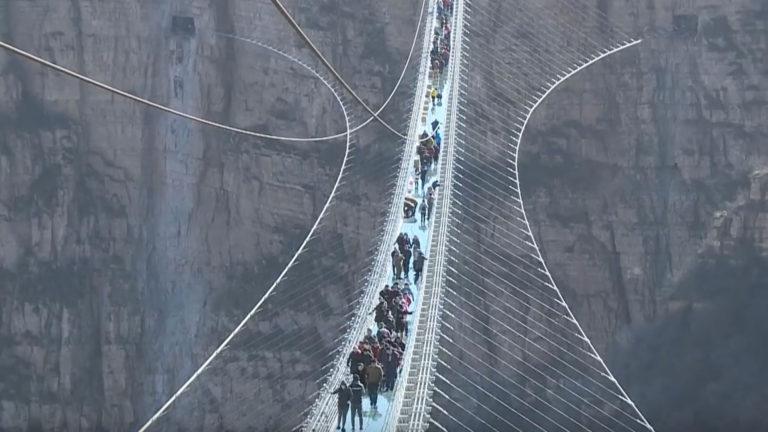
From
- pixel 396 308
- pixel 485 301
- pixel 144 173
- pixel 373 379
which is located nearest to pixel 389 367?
pixel 373 379

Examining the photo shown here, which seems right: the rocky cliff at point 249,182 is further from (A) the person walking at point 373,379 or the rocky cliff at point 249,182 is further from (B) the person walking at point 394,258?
(A) the person walking at point 373,379

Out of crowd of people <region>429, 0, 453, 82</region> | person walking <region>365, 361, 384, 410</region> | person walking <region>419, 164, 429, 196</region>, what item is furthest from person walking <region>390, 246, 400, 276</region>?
crowd of people <region>429, 0, 453, 82</region>

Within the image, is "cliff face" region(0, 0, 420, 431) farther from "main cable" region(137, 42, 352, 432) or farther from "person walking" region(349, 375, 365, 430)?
"person walking" region(349, 375, 365, 430)

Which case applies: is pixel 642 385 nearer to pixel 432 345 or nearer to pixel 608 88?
pixel 608 88

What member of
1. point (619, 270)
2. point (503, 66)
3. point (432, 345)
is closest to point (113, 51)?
point (503, 66)

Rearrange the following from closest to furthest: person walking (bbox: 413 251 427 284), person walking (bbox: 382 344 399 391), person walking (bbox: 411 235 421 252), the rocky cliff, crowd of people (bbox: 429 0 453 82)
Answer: person walking (bbox: 382 344 399 391) < person walking (bbox: 413 251 427 284) < person walking (bbox: 411 235 421 252) < crowd of people (bbox: 429 0 453 82) < the rocky cliff

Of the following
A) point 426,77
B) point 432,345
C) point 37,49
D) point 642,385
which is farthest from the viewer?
point 37,49

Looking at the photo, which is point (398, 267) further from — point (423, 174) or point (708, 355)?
point (708, 355)
